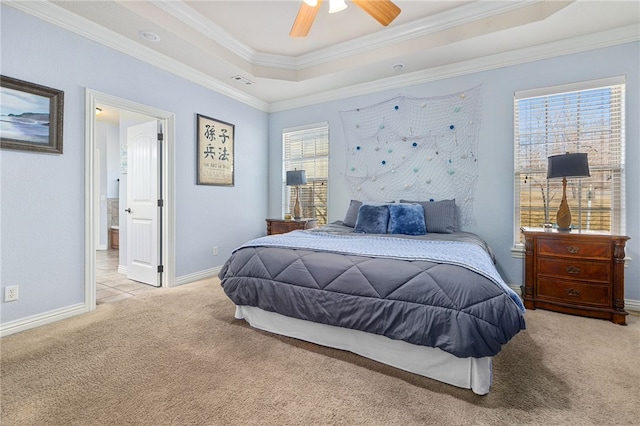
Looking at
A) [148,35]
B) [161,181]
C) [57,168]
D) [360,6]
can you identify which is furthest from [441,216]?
[57,168]

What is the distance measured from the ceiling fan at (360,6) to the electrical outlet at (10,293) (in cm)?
307

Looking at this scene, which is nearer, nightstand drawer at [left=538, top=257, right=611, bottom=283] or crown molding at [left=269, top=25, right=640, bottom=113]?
nightstand drawer at [left=538, top=257, right=611, bottom=283]

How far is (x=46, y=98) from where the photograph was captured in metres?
2.47

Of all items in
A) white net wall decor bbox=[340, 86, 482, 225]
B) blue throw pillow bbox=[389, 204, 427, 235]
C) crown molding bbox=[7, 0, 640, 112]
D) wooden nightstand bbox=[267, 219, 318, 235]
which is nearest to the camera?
crown molding bbox=[7, 0, 640, 112]

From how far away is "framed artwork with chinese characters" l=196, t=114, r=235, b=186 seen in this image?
12.8ft

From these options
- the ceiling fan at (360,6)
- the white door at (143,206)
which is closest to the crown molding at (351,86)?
the white door at (143,206)

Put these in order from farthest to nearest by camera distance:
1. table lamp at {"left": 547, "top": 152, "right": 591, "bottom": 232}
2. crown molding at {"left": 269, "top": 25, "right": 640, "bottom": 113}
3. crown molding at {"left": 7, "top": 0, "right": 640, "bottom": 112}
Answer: crown molding at {"left": 269, "top": 25, "right": 640, "bottom": 113} → table lamp at {"left": 547, "top": 152, "right": 591, "bottom": 232} → crown molding at {"left": 7, "top": 0, "right": 640, "bottom": 112}

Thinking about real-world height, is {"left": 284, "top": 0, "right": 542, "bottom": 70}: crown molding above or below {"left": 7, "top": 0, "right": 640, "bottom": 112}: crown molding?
above

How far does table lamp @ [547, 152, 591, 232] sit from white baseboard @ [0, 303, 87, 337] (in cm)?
457

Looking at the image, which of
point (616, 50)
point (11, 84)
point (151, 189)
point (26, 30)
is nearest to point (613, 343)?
point (616, 50)

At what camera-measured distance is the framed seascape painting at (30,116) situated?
7.44 feet

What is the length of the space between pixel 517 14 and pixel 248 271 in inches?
133

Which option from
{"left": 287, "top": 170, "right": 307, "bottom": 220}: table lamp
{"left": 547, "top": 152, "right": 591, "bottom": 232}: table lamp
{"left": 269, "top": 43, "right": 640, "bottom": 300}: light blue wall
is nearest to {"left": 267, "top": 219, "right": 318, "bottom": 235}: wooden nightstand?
{"left": 287, "top": 170, "right": 307, "bottom": 220}: table lamp

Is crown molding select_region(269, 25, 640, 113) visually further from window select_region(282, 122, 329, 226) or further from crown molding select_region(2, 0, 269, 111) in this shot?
crown molding select_region(2, 0, 269, 111)
